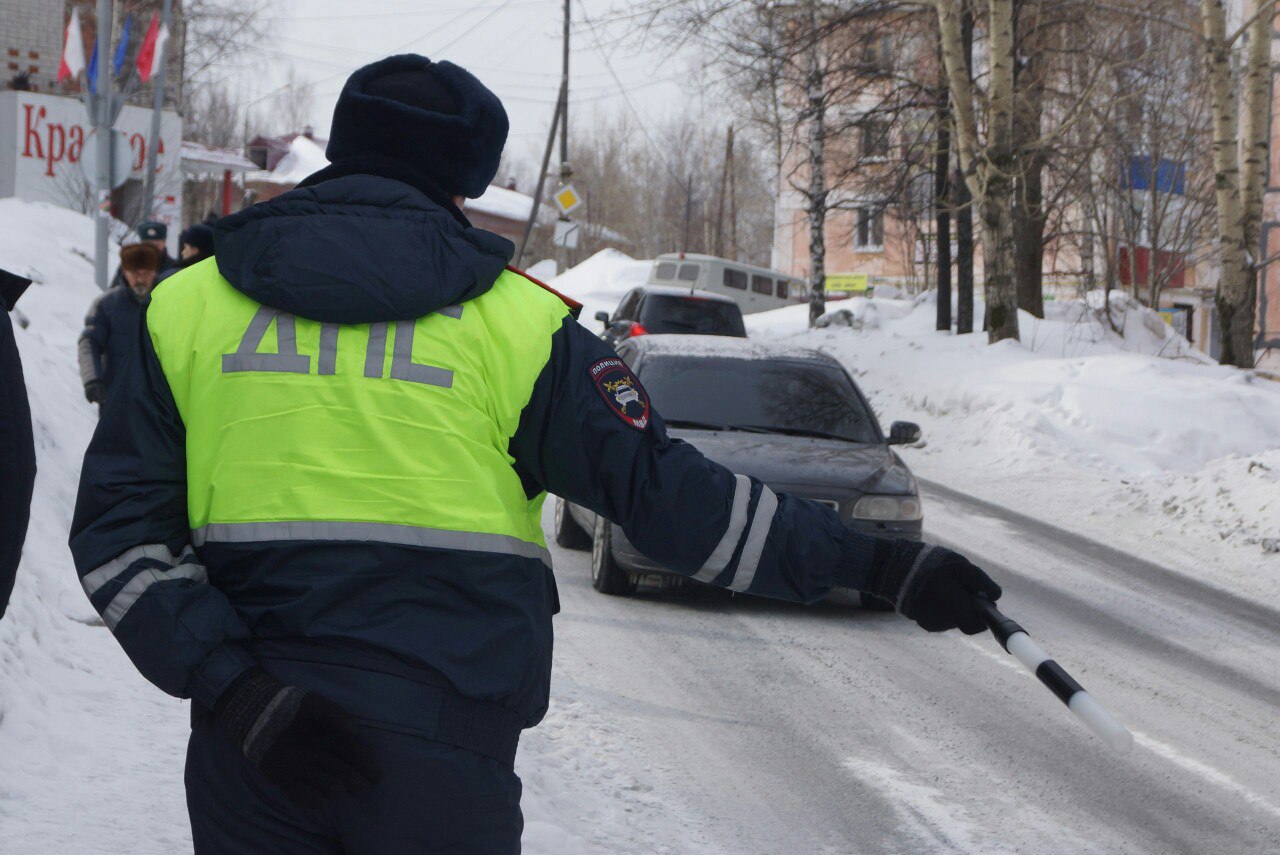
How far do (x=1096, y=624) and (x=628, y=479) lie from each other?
648 cm

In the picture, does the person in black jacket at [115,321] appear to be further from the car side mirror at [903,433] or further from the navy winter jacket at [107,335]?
the car side mirror at [903,433]

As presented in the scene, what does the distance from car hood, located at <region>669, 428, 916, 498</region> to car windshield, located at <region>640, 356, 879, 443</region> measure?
0.19m

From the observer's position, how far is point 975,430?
16172 mm

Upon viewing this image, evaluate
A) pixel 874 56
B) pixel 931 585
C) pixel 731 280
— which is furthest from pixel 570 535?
pixel 731 280

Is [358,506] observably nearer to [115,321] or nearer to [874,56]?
[115,321]

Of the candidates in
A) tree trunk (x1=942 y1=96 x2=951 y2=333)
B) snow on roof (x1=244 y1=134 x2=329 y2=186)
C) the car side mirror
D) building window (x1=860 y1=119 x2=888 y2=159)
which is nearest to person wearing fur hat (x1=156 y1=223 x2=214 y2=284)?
the car side mirror

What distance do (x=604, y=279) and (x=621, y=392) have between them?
46.3 m

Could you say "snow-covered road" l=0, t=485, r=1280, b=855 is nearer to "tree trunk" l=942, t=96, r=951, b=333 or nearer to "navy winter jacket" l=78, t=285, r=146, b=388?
"navy winter jacket" l=78, t=285, r=146, b=388

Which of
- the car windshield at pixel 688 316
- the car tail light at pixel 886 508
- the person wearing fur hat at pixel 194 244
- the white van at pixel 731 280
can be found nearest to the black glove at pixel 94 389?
the person wearing fur hat at pixel 194 244

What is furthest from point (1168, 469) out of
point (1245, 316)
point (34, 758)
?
point (34, 758)

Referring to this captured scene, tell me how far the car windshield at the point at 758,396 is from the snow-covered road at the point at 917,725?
1.19m

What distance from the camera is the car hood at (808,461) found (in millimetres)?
8062

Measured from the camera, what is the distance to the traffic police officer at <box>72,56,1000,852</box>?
201cm

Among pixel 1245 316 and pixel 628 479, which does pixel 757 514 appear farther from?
pixel 1245 316
